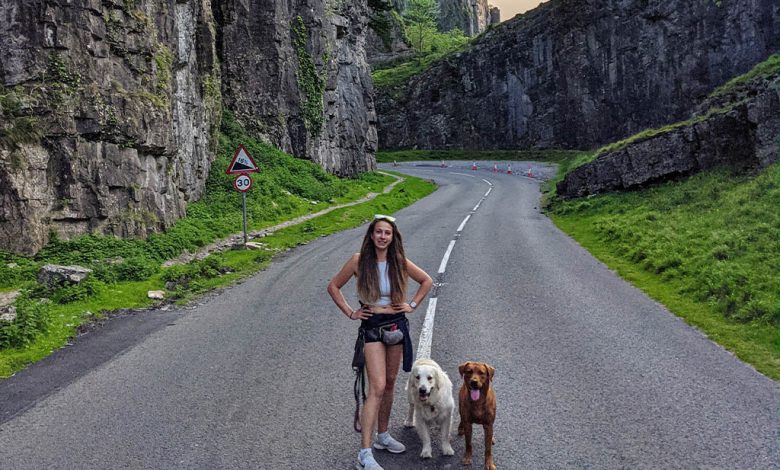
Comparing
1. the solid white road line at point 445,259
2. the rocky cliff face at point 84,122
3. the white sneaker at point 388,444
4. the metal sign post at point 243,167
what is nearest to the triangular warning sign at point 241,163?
the metal sign post at point 243,167

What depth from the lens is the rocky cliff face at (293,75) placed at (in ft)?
115

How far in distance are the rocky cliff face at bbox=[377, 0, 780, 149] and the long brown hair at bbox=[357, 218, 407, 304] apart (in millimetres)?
54640

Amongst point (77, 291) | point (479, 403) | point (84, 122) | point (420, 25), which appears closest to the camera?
point (479, 403)

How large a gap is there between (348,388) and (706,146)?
21672 mm

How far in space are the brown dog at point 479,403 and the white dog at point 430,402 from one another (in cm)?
20

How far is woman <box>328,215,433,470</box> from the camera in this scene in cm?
560

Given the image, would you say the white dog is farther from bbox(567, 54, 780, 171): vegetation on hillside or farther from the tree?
the tree

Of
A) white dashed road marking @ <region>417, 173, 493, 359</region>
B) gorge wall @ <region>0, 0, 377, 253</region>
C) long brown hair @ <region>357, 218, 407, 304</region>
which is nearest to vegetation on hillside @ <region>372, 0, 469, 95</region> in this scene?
gorge wall @ <region>0, 0, 377, 253</region>

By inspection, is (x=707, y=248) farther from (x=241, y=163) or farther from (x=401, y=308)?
(x=241, y=163)

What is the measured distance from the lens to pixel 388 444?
5762 millimetres

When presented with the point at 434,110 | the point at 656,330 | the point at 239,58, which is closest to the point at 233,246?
the point at 656,330

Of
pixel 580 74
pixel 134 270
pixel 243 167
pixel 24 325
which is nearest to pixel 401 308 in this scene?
pixel 24 325

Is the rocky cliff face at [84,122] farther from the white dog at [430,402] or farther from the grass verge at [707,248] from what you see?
the grass verge at [707,248]

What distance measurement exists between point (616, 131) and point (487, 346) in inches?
2277
